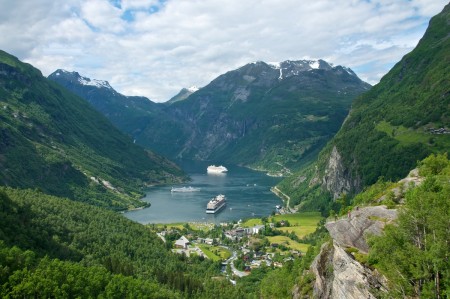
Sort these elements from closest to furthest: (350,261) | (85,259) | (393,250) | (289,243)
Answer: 1. (393,250)
2. (350,261)
3. (85,259)
4. (289,243)

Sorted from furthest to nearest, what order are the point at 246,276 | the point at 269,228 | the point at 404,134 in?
the point at 404,134 → the point at 269,228 → the point at 246,276

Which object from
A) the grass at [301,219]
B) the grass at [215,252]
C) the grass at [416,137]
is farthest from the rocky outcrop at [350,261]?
the grass at [416,137]

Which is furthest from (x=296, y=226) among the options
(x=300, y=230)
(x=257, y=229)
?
(x=257, y=229)

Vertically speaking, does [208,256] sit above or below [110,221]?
below

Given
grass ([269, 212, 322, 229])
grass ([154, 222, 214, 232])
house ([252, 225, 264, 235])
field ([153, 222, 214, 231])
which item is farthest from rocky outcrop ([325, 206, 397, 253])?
field ([153, 222, 214, 231])

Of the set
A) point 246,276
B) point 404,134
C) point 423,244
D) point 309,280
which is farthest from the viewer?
point 404,134

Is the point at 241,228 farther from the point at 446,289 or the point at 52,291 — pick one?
the point at 446,289

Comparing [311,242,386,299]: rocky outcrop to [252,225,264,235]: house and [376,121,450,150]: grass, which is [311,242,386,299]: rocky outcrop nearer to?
[252,225,264,235]: house

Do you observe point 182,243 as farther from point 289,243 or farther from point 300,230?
point 300,230

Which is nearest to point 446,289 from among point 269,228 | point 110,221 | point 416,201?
point 416,201
